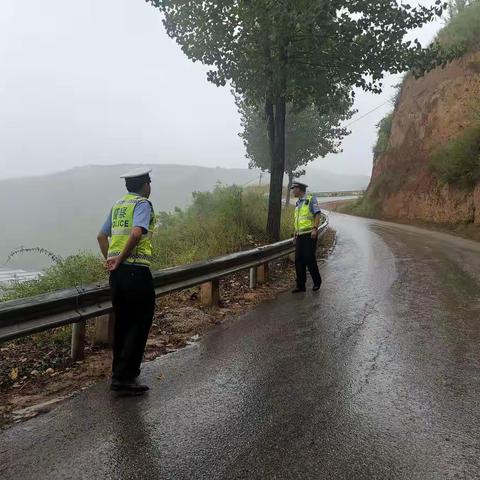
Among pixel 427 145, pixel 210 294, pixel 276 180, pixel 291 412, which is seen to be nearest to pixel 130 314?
pixel 291 412

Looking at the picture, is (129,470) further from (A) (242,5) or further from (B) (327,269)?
(A) (242,5)

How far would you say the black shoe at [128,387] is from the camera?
4090 millimetres

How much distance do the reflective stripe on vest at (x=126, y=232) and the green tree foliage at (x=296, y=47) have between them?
7.98m

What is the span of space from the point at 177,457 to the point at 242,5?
10.6 metres

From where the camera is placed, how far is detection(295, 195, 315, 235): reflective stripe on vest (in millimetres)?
8656

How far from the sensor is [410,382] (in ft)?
13.7

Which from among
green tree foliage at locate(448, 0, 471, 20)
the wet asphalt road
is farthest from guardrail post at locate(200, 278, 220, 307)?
green tree foliage at locate(448, 0, 471, 20)

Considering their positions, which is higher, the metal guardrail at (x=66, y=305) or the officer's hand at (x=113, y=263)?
the officer's hand at (x=113, y=263)

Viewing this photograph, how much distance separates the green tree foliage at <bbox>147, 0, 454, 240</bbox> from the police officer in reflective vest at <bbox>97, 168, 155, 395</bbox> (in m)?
8.02

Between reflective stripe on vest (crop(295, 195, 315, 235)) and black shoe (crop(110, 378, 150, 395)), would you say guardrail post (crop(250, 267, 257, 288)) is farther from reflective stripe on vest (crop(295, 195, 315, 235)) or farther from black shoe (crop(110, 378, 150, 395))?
black shoe (crop(110, 378, 150, 395))

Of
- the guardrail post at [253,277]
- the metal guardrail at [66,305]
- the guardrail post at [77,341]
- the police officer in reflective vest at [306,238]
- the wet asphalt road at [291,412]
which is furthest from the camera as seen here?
the guardrail post at [253,277]

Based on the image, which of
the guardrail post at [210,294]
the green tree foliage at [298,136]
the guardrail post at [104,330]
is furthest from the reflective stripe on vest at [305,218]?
the green tree foliage at [298,136]

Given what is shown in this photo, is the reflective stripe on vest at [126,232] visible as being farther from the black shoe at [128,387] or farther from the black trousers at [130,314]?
the black shoe at [128,387]

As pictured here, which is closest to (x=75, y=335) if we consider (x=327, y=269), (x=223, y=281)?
(x=223, y=281)
